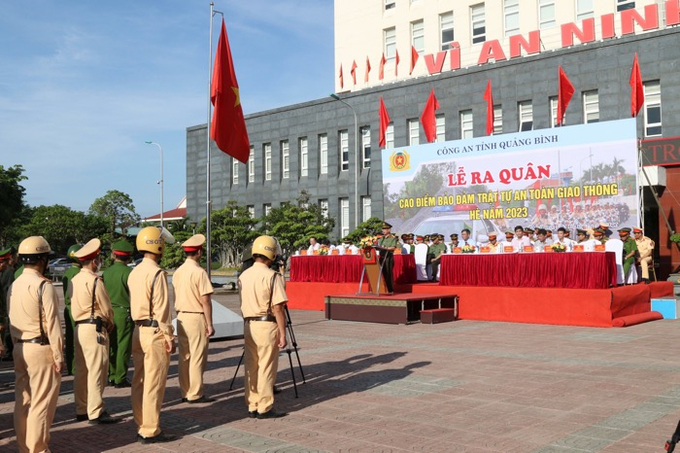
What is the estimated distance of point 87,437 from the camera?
22.0 feet

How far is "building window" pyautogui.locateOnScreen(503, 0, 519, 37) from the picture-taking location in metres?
41.2

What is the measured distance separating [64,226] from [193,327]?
193 feet

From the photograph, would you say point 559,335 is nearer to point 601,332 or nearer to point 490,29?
point 601,332

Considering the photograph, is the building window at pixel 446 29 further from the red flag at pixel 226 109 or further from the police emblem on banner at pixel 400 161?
the red flag at pixel 226 109

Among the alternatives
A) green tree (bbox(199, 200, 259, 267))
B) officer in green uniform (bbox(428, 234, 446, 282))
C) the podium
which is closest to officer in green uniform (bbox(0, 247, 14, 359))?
the podium

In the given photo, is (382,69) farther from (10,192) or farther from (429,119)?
(10,192)

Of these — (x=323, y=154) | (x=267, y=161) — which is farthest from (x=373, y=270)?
(x=267, y=161)

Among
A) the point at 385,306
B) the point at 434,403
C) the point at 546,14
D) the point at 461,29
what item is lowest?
the point at 434,403

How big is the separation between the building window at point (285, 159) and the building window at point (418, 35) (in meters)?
10.5

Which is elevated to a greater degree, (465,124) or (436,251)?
(465,124)

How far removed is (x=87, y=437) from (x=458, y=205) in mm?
19752

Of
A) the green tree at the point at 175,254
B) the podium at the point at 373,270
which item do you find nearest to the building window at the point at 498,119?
the green tree at the point at 175,254

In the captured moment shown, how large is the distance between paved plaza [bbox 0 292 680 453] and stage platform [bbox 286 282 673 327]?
8.05 ft

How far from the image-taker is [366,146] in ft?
140
